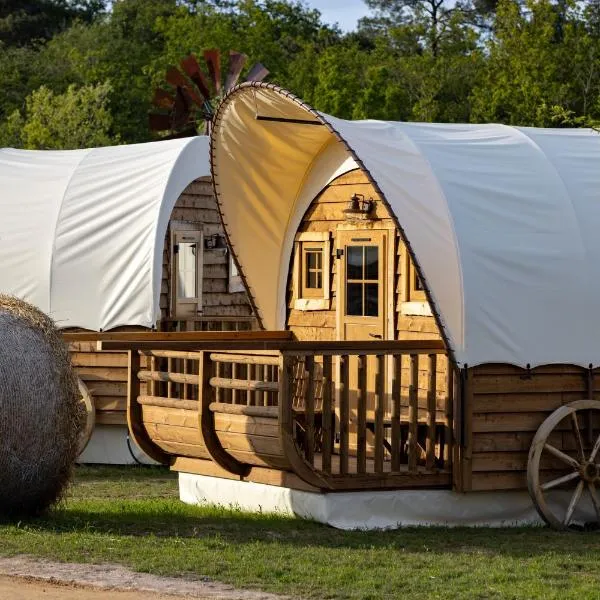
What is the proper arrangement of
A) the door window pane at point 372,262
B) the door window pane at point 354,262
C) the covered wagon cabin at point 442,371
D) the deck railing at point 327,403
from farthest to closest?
the door window pane at point 354,262 → the door window pane at point 372,262 → the covered wagon cabin at point 442,371 → the deck railing at point 327,403

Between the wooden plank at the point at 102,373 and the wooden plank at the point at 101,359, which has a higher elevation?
the wooden plank at the point at 101,359

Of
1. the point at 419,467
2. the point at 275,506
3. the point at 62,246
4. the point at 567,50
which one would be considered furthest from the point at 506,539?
the point at 567,50

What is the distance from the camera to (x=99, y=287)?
17922 millimetres

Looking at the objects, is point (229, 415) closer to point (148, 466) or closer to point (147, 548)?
point (147, 548)

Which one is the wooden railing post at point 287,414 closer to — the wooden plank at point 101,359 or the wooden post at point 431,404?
the wooden post at point 431,404

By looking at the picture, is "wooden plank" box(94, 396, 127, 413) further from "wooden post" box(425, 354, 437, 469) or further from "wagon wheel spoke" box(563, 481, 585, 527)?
"wagon wheel spoke" box(563, 481, 585, 527)

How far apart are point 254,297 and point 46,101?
81.5ft

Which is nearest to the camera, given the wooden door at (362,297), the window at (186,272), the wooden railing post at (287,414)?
the wooden railing post at (287,414)

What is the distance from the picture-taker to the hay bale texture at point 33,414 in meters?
11.6

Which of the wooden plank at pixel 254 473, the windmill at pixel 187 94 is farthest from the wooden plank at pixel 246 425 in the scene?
the windmill at pixel 187 94

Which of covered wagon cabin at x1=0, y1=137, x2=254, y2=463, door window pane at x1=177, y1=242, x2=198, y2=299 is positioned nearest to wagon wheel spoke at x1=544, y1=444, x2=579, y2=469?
covered wagon cabin at x1=0, y1=137, x2=254, y2=463

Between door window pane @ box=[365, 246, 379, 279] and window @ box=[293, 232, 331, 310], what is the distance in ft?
2.39

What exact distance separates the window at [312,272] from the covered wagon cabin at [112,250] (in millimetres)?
2749

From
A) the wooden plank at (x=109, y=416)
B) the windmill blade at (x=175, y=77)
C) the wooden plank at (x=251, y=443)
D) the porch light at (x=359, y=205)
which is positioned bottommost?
the wooden plank at (x=109, y=416)
